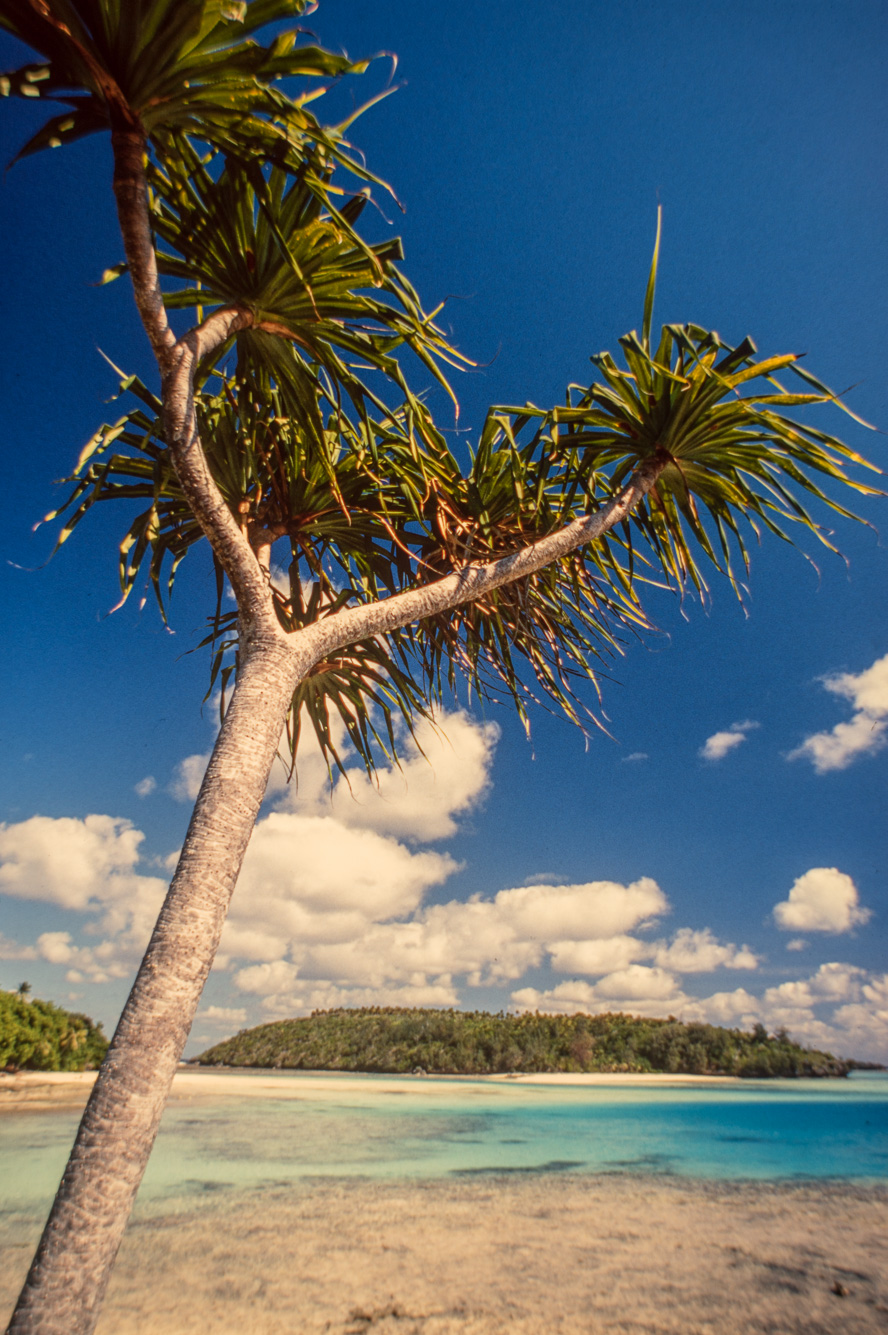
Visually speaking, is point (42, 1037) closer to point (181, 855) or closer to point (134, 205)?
point (181, 855)

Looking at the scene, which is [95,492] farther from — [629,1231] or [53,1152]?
[53,1152]

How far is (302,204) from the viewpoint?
78.6 inches

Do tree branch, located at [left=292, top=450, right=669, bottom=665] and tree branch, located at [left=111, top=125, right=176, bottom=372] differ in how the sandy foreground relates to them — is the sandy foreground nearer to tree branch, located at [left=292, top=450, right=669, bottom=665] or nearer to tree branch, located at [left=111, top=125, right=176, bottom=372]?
tree branch, located at [left=292, top=450, right=669, bottom=665]

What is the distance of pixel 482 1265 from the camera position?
3.54 m

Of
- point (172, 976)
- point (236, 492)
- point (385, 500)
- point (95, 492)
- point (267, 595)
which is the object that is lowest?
point (172, 976)

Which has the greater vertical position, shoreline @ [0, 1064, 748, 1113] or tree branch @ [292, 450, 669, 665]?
tree branch @ [292, 450, 669, 665]

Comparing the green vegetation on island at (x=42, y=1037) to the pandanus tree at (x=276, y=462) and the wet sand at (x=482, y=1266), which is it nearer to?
the wet sand at (x=482, y=1266)

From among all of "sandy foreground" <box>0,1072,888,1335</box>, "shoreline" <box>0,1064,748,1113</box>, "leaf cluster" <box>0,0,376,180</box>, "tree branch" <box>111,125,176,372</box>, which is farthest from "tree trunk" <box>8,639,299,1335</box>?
"shoreline" <box>0,1064,748,1113</box>

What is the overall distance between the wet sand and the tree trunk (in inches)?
86.9

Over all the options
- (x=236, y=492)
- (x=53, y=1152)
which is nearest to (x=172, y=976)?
(x=236, y=492)

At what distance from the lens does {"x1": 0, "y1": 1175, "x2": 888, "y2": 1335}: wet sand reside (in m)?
2.81

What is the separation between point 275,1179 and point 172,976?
6.08 metres

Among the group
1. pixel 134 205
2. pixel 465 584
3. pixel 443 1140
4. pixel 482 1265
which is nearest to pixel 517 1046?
pixel 443 1140

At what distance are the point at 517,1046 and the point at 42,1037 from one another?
2020 cm
